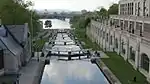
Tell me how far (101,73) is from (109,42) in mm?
24456

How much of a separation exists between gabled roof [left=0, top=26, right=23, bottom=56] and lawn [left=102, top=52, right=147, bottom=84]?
13100mm

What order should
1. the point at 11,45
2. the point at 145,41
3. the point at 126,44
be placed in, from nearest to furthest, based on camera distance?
the point at 145,41 → the point at 11,45 → the point at 126,44

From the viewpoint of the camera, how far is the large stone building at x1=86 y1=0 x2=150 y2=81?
1577 inches

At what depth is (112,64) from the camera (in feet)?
154

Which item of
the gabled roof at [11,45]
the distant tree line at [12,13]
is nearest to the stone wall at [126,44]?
the gabled roof at [11,45]

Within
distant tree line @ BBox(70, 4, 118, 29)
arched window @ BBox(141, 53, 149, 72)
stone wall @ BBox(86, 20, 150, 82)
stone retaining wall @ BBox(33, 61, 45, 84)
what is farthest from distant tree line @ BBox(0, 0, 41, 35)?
distant tree line @ BBox(70, 4, 118, 29)

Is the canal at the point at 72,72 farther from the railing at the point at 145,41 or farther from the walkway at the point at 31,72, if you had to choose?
the railing at the point at 145,41

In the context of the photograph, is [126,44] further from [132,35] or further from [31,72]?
[31,72]

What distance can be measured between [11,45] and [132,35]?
1787 cm

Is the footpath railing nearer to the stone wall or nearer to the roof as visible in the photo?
the stone wall

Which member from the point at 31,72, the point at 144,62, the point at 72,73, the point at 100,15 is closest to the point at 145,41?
the point at 144,62

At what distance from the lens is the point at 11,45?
4106 cm

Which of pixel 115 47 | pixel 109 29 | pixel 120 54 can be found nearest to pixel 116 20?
pixel 109 29

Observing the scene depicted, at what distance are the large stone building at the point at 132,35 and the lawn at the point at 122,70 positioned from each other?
0.72m
